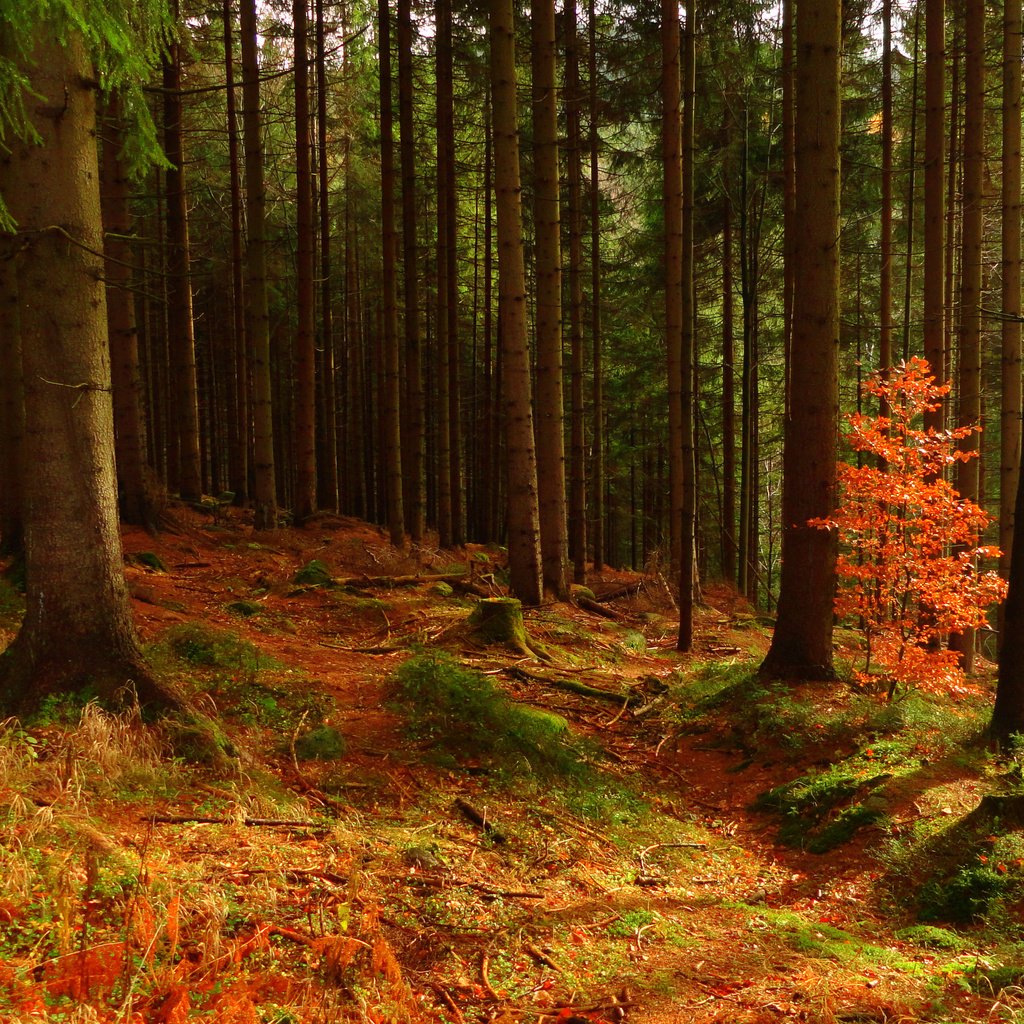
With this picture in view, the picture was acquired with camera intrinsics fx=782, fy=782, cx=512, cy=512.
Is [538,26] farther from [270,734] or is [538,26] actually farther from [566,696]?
[270,734]

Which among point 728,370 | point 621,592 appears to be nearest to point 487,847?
point 621,592

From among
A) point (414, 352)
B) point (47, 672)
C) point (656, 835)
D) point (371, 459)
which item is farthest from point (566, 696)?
point (371, 459)

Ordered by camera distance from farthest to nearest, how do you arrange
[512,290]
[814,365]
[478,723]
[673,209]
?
[673,209] → [512,290] → [814,365] → [478,723]

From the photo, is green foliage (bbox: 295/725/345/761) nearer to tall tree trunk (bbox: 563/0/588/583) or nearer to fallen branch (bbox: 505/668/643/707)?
fallen branch (bbox: 505/668/643/707)

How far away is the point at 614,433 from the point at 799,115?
69.3ft

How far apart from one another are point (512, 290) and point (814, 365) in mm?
4651

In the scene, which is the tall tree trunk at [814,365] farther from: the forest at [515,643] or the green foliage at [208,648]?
the green foliage at [208,648]

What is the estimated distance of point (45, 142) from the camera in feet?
16.4

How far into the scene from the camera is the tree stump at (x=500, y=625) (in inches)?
378

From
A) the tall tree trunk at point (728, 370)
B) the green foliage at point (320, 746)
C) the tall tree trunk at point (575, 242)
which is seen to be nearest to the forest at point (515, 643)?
the green foliage at point (320, 746)

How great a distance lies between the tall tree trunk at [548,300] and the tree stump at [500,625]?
345 cm

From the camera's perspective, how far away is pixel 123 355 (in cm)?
1205

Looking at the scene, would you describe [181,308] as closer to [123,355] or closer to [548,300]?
[123,355]

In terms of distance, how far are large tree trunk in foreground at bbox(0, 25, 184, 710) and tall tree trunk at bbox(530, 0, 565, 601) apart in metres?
8.08
